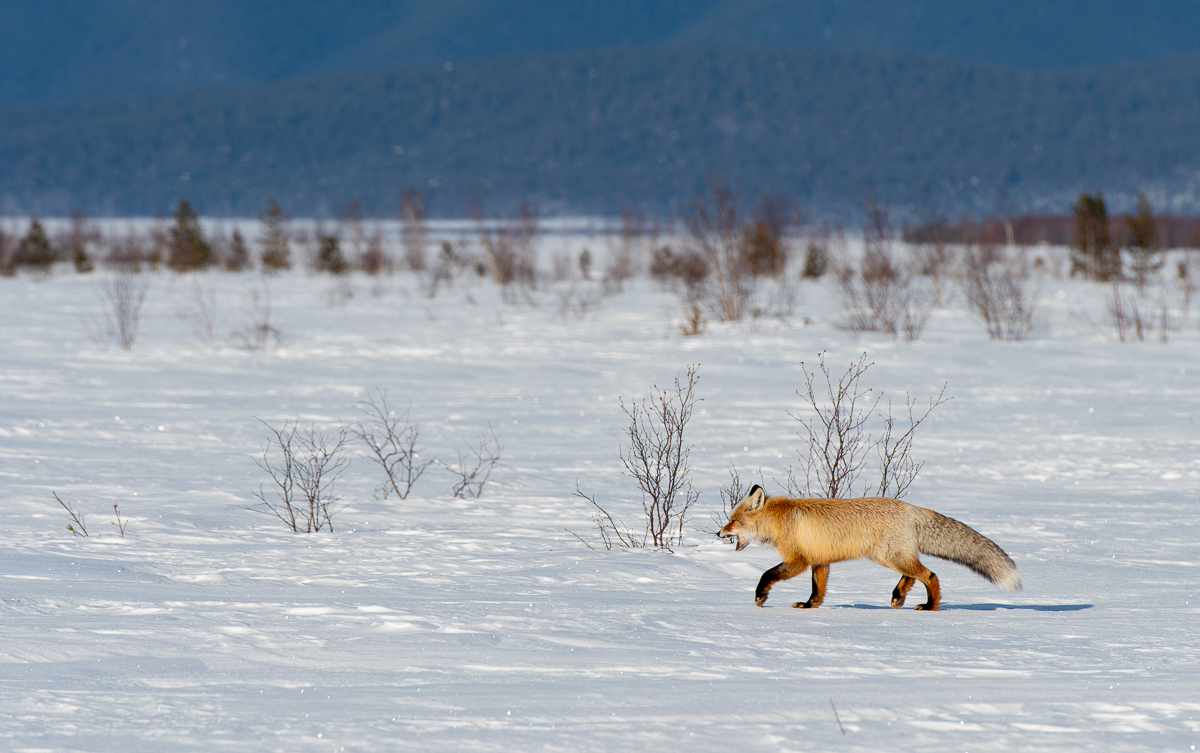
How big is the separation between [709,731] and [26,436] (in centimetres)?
883

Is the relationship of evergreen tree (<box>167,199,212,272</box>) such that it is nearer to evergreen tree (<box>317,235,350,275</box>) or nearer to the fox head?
evergreen tree (<box>317,235,350,275</box>)

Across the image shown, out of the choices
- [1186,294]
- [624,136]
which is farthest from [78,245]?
[624,136]

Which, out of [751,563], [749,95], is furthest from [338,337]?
[749,95]

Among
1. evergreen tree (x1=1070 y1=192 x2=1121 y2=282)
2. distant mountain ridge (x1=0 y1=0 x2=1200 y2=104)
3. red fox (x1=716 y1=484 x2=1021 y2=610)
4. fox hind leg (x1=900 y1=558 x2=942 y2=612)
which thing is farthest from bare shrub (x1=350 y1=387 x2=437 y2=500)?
distant mountain ridge (x1=0 y1=0 x2=1200 y2=104)

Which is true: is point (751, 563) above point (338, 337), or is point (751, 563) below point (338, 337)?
below

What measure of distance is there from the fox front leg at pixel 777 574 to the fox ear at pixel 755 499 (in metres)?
0.25

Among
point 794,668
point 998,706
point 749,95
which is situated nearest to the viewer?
point 998,706

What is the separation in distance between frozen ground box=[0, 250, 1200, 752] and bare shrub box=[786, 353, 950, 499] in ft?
1.06

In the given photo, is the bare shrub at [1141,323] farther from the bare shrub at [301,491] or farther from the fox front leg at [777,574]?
the fox front leg at [777,574]

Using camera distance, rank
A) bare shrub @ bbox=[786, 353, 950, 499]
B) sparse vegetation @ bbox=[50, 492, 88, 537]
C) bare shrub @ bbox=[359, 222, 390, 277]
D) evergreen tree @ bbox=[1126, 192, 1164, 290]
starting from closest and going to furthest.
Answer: sparse vegetation @ bbox=[50, 492, 88, 537] → bare shrub @ bbox=[786, 353, 950, 499] → evergreen tree @ bbox=[1126, 192, 1164, 290] → bare shrub @ bbox=[359, 222, 390, 277]

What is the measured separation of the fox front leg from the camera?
15.7 feet

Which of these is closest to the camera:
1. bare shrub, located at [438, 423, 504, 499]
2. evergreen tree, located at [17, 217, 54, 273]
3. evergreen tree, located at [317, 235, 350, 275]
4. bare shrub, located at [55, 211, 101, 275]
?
bare shrub, located at [438, 423, 504, 499]

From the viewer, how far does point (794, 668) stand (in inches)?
153

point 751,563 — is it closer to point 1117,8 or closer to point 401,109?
point 401,109
